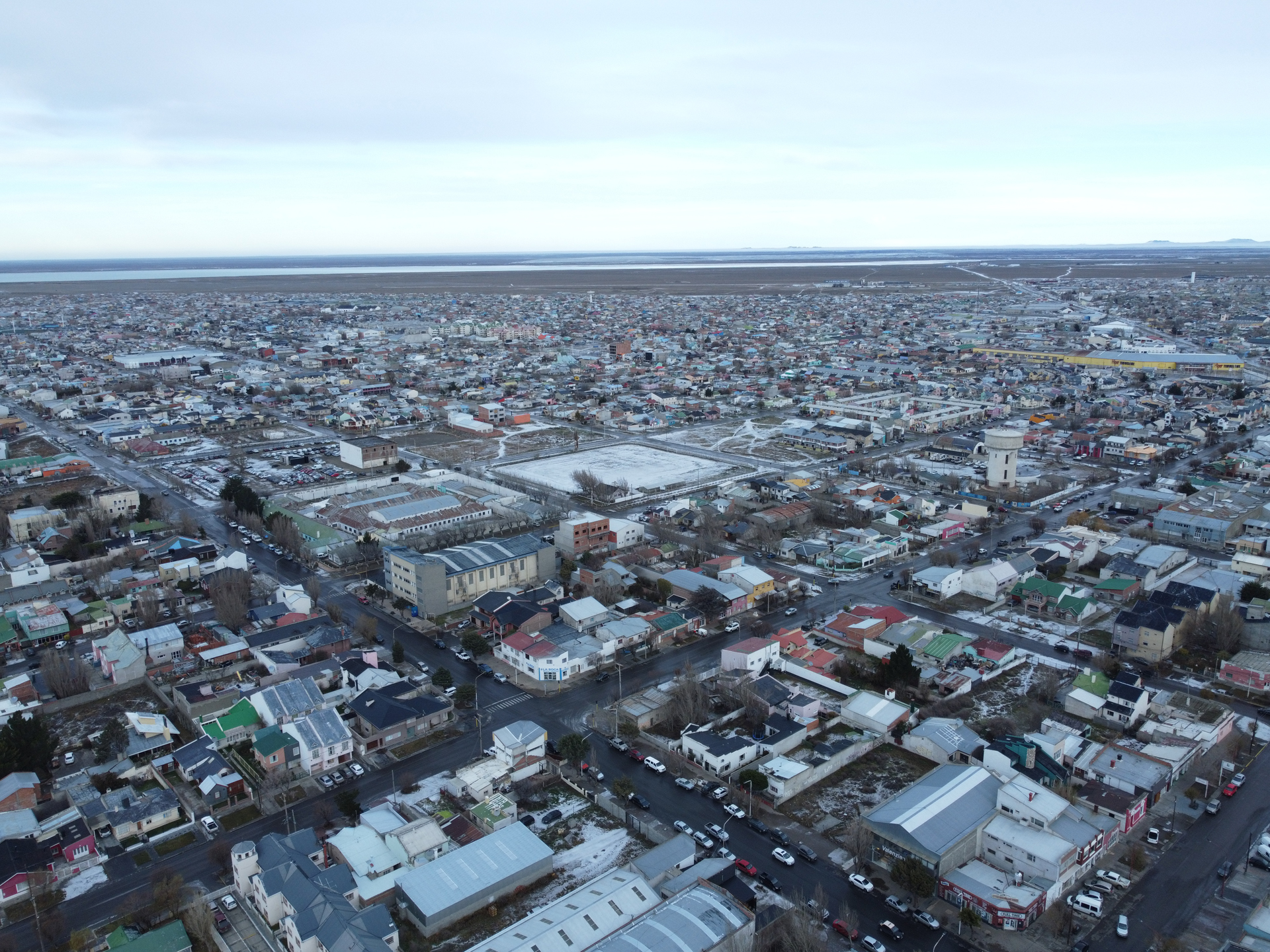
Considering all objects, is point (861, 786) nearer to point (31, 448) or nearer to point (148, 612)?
point (148, 612)

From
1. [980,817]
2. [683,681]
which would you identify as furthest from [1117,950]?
[683,681]

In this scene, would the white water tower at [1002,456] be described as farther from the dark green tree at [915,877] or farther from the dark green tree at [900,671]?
the dark green tree at [915,877]

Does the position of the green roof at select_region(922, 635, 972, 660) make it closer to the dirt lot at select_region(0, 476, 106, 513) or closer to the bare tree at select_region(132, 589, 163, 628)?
the bare tree at select_region(132, 589, 163, 628)

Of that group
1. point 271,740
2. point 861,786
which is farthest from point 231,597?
point 861,786

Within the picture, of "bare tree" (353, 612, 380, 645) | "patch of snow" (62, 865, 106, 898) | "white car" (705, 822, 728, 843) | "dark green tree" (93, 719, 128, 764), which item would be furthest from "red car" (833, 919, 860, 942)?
"dark green tree" (93, 719, 128, 764)

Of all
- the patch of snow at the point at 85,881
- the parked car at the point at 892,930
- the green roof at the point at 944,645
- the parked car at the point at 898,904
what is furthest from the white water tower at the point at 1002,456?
the patch of snow at the point at 85,881
